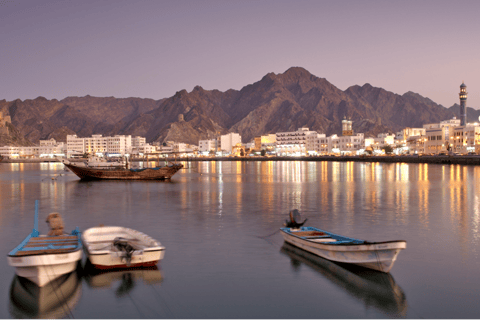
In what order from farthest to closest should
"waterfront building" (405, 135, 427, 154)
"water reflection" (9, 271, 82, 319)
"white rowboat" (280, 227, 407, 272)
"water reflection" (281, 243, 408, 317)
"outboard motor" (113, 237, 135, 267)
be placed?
1. "waterfront building" (405, 135, 427, 154)
2. "outboard motor" (113, 237, 135, 267)
3. "white rowboat" (280, 227, 407, 272)
4. "water reflection" (281, 243, 408, 317)
5. "water reflection" (9, 271, 82, 319)

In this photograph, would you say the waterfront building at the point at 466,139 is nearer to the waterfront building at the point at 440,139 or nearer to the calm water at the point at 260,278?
the waterfront building at the point at 440,139

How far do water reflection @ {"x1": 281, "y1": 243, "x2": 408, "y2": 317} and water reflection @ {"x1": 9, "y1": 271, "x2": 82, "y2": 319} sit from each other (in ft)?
27.2

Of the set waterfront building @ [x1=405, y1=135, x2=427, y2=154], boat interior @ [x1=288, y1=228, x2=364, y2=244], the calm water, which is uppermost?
waterfront building @ [x1=405, y1=135, x2=427, y2=154]

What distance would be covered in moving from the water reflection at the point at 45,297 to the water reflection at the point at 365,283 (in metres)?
8.30

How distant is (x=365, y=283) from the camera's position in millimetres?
14297

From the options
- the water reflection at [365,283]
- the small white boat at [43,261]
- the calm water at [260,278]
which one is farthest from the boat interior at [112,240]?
the water reflection at [365,283]

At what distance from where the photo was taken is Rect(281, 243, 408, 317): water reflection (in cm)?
1263

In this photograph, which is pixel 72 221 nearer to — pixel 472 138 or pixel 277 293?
pixel 277 293

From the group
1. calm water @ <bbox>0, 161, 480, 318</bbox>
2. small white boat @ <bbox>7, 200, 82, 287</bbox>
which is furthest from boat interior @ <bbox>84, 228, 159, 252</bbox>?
small white boat @ <bbox>7, 200, 82, 287</bbox>

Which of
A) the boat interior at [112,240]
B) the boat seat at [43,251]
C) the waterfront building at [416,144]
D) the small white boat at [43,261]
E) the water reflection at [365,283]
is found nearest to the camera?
the water reflection at [365,283]

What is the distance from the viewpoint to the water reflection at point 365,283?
1263 cm

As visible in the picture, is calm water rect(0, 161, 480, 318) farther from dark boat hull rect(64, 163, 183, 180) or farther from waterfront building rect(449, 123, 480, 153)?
waterfront building rect(449, 123, 480, 153)

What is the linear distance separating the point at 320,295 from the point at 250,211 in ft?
64.3

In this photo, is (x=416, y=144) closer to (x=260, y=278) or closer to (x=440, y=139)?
(x=440, y=139)
